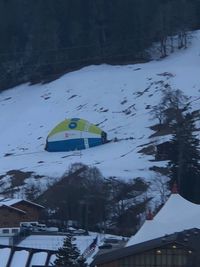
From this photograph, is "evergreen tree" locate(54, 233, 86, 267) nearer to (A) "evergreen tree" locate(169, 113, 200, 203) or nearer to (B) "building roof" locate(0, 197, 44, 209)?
(A) "evergreen tree" locate(169, 113, 200, 203)

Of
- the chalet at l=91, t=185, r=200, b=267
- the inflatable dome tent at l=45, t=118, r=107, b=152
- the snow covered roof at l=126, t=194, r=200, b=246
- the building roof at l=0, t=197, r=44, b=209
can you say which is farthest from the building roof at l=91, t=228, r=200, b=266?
the inflatable dome tent at l=45, t=118, r=107, b=152

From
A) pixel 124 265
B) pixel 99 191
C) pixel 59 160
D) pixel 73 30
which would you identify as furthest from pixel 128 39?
pixel 124 265

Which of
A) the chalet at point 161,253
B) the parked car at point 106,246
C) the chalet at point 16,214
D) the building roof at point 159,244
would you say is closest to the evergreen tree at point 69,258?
the chalet at point 161,253

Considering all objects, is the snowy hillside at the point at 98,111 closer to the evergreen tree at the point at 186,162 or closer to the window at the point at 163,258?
the evergreen tree at the point at 186,162

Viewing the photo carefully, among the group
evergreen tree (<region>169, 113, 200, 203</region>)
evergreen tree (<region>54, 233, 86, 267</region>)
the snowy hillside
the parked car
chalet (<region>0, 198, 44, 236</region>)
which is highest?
evergreen tree (<region>54, 233, 86, 267</region>)

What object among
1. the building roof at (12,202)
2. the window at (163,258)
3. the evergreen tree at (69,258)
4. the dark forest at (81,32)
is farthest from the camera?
the dark forest at (81,32)

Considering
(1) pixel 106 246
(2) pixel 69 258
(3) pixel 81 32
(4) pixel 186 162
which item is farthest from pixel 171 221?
(3) pixel 81 32

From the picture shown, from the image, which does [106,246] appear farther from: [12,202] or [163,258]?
[12,202]
